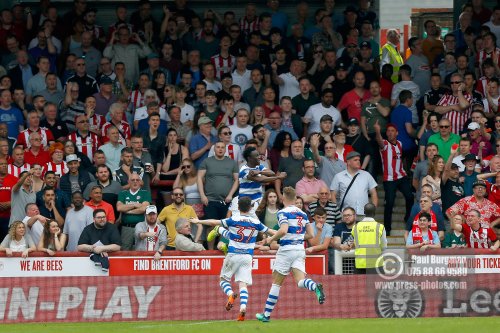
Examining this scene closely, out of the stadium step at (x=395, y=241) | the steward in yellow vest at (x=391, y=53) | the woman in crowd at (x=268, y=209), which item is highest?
the steward in yellow vest at (x=391, y=53)

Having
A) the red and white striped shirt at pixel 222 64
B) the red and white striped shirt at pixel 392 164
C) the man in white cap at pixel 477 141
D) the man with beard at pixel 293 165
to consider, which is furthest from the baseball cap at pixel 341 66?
the man in white cap at pixel 477 141

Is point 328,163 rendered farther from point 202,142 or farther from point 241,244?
point 241,244

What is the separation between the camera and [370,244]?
64.1ft

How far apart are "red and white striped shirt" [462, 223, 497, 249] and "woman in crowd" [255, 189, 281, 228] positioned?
3.24 metres

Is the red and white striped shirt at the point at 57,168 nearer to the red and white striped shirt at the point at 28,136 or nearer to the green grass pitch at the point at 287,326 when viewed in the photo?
the red and white striped shirt at the point at 28,136

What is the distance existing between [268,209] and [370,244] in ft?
7.79

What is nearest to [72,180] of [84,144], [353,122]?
[84,144]

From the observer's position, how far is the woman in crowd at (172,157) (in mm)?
22734

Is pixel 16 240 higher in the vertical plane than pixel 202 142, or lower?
lower

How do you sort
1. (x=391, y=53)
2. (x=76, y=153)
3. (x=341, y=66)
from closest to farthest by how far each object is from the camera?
1. (x=76, y=153)
2. (x=341, y=66)
3. (x=391, y=53)

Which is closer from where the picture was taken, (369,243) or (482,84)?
(369,243)

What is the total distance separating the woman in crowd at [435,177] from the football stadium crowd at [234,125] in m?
0.04

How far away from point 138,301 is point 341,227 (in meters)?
3.65

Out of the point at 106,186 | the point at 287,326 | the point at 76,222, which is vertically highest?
the point at 106,186
